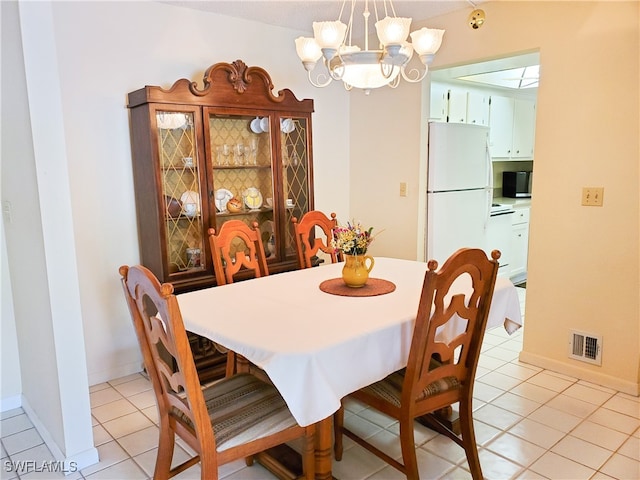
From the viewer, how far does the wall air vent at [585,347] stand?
Result: 9.15ft

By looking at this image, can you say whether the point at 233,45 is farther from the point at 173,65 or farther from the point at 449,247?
the point at 449,247

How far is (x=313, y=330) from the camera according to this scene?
1.68 meters

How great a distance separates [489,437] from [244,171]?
2.24m

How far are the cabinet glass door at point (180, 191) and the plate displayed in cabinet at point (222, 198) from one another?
0.22m

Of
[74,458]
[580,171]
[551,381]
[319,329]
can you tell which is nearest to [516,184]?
[580,171]

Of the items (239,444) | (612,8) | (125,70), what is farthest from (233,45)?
(239,444)

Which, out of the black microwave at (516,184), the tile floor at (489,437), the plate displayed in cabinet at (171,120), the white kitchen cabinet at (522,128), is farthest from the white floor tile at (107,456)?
the black microwave at (516,184)

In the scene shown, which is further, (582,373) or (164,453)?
(582,373)

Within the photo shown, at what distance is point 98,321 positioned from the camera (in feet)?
9.53

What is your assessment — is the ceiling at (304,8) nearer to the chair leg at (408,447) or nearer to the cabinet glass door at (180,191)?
the cabinet glass door at (180,191)

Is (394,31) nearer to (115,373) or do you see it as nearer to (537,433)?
(537,433)

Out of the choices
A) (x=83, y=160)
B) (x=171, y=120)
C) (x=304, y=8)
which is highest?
(x=304, y=8)

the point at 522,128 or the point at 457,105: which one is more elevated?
the point at 457,105

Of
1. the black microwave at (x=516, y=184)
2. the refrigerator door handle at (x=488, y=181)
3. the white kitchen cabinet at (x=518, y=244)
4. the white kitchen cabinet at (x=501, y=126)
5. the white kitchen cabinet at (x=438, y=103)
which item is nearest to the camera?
the white kitchen cabinet at (x=438, y=103)
